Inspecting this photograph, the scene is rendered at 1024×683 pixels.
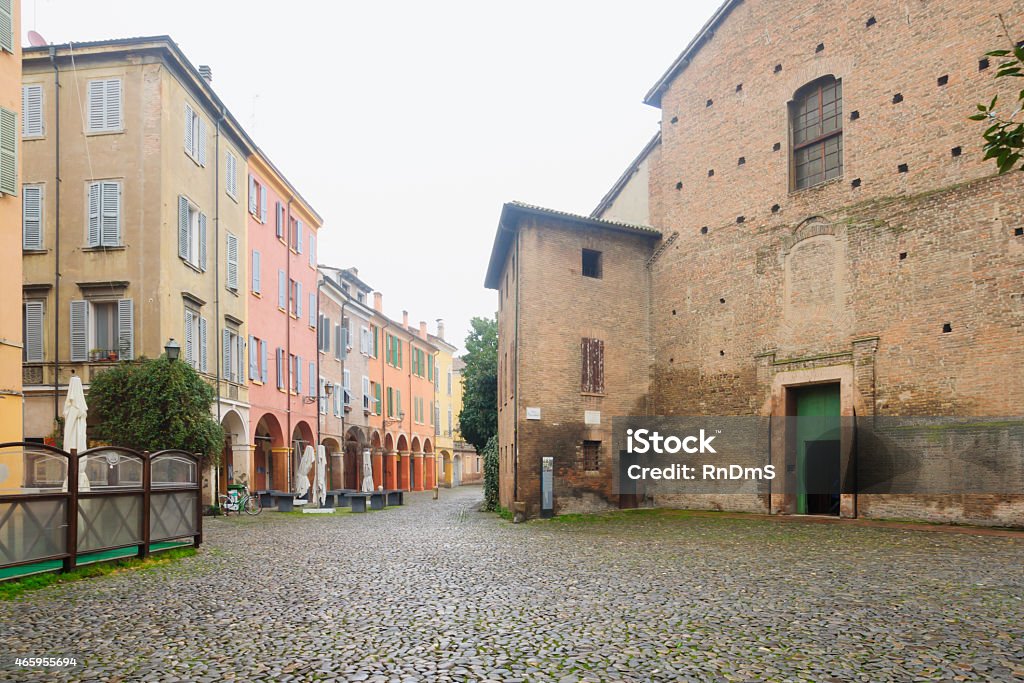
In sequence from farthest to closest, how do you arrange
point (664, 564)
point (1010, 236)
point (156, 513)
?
point (1010, 236), point (156, 513), point (664, 564)

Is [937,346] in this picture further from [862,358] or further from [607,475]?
[607,475]

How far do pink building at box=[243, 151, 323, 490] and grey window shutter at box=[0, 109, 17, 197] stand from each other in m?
12.6

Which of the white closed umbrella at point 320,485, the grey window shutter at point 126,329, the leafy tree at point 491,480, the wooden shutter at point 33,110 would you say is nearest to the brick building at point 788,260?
the leafy tree at point 491,480

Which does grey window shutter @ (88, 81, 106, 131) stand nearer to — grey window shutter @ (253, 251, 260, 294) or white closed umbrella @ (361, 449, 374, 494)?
grey window shutter @ (253, 251, 260, 294)

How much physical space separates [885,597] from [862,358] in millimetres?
10105

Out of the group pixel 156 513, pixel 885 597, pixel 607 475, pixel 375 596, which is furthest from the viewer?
pixel 607 475

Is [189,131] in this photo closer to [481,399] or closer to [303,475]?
[303,475]

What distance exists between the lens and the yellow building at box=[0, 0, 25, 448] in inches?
563

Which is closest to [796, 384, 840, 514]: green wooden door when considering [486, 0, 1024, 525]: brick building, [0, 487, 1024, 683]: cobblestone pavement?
[486, 0, 1024, 525]: brick building

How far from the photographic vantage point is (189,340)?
898 inches

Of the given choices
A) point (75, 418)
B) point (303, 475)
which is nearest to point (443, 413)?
point (303, 475)

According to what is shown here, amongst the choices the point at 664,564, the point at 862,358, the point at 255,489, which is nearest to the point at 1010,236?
the point at 862,358

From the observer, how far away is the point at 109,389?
63.8 feet

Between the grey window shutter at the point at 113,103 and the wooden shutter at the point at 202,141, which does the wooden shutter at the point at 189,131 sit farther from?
the grey window shutter at the point at 113,103
